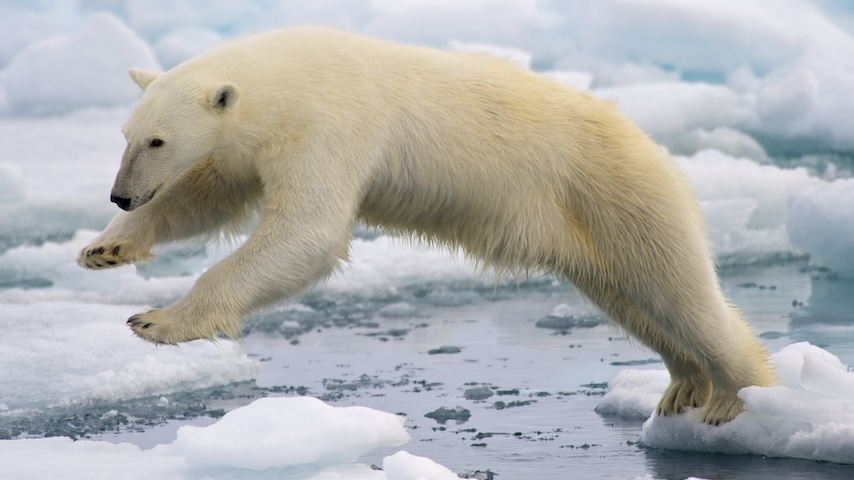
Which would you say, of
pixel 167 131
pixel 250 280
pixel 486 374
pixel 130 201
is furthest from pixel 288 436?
Result: pixel 486 374

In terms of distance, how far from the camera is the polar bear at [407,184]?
366 centimetres

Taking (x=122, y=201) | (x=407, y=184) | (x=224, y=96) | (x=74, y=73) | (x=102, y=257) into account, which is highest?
(x=74, y=73)

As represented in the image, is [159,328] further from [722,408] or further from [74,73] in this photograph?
[74,73]

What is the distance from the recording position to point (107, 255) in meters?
3.96

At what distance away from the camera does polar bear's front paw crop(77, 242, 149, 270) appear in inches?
155

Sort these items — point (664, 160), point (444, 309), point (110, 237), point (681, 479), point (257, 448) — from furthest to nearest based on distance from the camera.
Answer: point (444, 309)
point (664, 160)
point (110, 237)
point (681, 479)
point (257, 448)

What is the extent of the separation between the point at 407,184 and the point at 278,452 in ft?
3.49

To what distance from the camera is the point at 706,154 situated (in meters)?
12.3

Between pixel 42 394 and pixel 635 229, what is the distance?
117 inches

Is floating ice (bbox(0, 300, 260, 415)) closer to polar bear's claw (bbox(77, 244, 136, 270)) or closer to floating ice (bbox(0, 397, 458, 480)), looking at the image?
polar bear's claw (bbox(77, 244, 136, 270))

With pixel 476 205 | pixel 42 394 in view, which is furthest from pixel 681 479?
pixel 42 394

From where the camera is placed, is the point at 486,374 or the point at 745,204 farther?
the point at 745,204

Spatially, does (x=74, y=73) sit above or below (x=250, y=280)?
above

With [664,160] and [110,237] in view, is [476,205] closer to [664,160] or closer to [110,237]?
[664,160]
